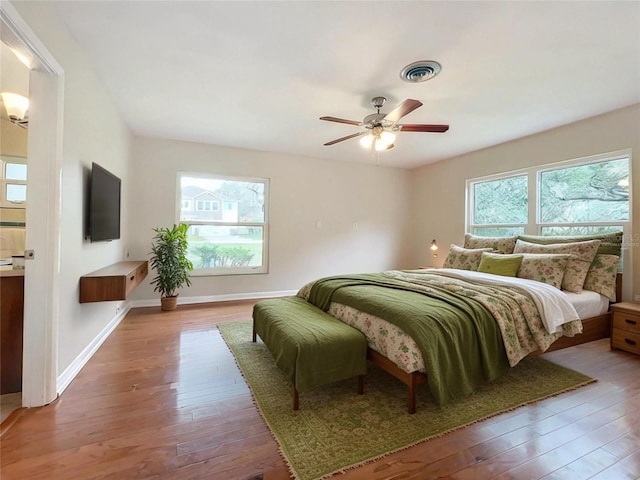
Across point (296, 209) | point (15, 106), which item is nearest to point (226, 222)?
point (296, 209)

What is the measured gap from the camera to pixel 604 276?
2.77 m

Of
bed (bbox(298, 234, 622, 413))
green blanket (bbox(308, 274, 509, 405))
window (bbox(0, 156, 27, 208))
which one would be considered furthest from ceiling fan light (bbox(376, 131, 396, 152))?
window (bbox(0, 156, 27, 208))

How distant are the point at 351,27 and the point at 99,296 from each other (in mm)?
2741

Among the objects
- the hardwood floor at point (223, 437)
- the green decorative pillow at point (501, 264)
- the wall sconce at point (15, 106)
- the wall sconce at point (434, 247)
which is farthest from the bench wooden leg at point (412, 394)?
the wall sconce at point (434, 247)

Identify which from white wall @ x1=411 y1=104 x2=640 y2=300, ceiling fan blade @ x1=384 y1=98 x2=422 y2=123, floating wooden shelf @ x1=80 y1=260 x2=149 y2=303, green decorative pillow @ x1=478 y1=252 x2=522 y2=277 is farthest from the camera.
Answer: green decorative pillow @ x1=478 y1=252 x2=522 y2=277

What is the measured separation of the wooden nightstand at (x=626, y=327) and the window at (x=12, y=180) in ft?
19.4

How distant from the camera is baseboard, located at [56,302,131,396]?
1.95 metres

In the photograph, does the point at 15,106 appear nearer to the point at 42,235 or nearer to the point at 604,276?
the point at 42,235

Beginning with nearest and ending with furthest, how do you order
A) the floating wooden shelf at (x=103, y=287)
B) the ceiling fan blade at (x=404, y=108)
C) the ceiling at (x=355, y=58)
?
the ceiling at (x=355, y=58) → the ceiling fan blade at (x=404, y=108) → the floating wooden shelf at (x=103, y=287)

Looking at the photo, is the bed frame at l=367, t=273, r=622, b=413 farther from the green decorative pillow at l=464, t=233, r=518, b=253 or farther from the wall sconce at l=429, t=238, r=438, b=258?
the wall sconce at l=429, t=238, r=438, b=258

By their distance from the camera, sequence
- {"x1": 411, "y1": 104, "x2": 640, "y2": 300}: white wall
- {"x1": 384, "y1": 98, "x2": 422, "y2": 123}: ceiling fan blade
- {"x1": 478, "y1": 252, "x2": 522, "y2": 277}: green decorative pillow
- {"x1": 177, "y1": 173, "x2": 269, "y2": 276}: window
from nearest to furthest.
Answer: {"x1": 384, "y1": 98, "x2": 422, "y2": 123}: ceiling fan blade, {"x1": 411, "y1": 104, "x2": 640, "y2": 300}: white wall, {"x1": 478, "y1": 252, "x2": 522, "y2": 277}: green decorative pillow, {"x1": 177, "y1": 173, "x2": 269, "y2": 276}: window

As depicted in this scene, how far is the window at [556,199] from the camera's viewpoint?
10.0 feet

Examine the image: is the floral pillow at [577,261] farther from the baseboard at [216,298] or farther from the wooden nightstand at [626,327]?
the baseboard at [216,298]

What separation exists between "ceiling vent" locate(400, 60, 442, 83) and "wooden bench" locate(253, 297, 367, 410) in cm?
205
